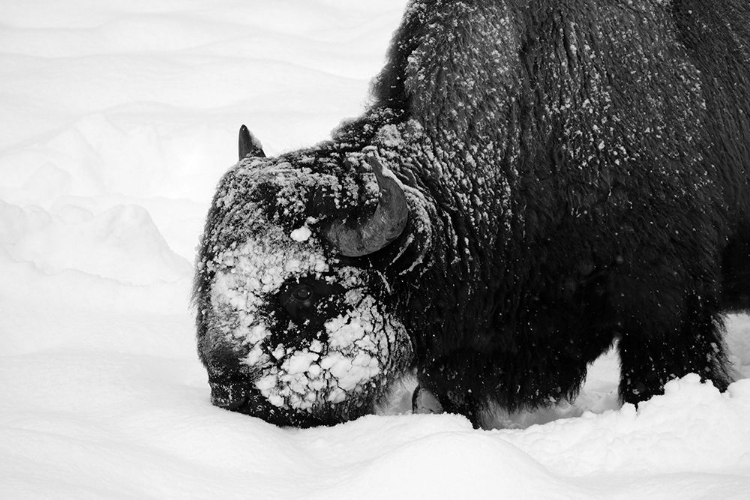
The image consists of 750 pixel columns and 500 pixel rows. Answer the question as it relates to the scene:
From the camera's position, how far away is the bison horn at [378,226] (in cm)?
353

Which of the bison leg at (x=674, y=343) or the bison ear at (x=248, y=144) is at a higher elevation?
the bison ear at (x=248, y=144)

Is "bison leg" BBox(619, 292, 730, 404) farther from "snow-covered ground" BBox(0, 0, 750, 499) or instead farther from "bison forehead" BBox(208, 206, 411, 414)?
"bison forehead" BBox(208, 206, 411, 414)

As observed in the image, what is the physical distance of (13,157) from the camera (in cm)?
767

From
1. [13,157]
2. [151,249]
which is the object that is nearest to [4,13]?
[13,157]

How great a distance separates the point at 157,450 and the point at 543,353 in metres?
2.02

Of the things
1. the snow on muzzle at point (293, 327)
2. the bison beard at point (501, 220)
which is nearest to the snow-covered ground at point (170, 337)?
the snow on muzzle at point (293, 327)

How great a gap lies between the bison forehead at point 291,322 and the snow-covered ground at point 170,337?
21 centimetres

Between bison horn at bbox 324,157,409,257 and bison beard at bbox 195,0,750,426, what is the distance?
0.02 m

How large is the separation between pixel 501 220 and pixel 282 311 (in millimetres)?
1136

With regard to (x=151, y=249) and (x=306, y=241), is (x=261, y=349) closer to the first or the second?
(x=306, y=241)

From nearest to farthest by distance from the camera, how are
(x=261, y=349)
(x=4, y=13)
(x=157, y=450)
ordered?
(x=157, y=450) → (x=261, y=349) → (x=4, y=13)

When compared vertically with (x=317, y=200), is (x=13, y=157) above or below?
below

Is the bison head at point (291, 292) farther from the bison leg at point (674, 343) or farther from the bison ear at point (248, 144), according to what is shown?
the bison leg at point (674, 343)

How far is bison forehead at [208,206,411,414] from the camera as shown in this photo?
147 inches
